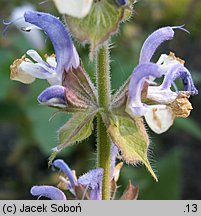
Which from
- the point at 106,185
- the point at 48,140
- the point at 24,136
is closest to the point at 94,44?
the point at 106,185

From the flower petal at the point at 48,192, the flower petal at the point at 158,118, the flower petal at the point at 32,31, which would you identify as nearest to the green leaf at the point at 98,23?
the flower petal at the point at 158,118

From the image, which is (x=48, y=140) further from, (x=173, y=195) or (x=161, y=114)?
(x=161, y=114)

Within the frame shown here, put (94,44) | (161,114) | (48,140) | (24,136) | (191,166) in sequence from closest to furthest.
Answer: (94,44), (161,114), (48,140), (24,136), (191,166)

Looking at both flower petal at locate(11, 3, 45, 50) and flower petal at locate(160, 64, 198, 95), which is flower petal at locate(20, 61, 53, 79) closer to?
flower petal at locate(160, 64, 198, 95)

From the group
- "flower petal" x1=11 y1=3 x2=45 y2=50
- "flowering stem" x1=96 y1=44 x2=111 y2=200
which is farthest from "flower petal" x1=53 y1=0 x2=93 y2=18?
"flower petal" x1=11 y1=3 x2=45 y2=50

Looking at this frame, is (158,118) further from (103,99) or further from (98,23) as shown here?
(98,23)

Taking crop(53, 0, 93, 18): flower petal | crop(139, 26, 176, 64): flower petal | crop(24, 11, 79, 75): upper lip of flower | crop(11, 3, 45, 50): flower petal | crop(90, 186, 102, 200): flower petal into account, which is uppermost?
crop(53, 0, 93, 18): flower petal
